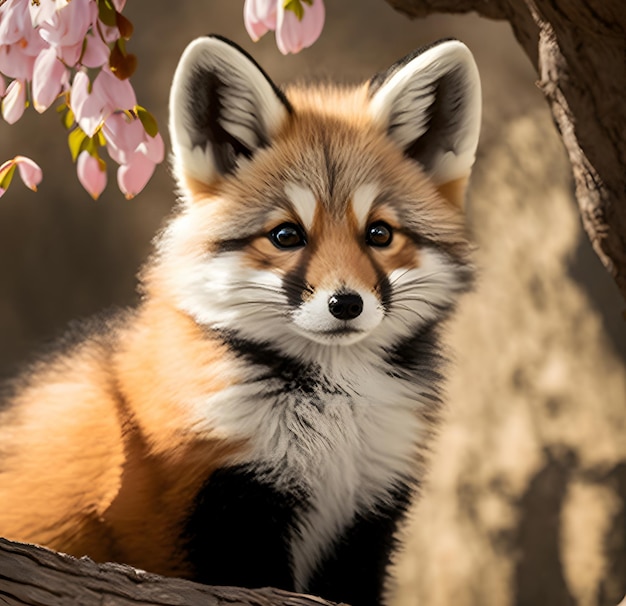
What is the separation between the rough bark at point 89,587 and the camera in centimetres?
151

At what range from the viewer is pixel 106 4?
1648 mm

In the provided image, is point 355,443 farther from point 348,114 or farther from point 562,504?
point 562,504

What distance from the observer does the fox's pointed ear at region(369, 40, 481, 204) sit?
1.81 m

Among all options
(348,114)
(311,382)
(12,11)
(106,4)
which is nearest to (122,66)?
(106,4)

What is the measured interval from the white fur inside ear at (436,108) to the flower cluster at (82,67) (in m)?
0.44

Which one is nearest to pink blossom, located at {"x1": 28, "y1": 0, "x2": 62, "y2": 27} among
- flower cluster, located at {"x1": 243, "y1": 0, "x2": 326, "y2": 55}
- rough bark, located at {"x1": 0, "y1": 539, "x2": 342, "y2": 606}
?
flower cluster, located at {"x1": 243, "y1": 0, "x2": 326, "y2": 55}

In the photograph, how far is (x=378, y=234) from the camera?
1.73 m

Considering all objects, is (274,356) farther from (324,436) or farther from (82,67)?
(82,67)

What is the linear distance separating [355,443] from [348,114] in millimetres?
605

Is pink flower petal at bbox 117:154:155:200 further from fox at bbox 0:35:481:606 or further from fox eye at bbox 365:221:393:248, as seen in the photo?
fox eye at bbox 365:221:393:248

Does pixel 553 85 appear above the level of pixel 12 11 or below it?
above

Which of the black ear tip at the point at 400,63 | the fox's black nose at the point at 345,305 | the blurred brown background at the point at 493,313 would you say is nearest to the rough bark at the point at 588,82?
the black ear tip at the point at 400,63

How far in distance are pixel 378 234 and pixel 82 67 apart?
64 centimetres

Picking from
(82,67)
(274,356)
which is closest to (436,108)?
(274,356)
